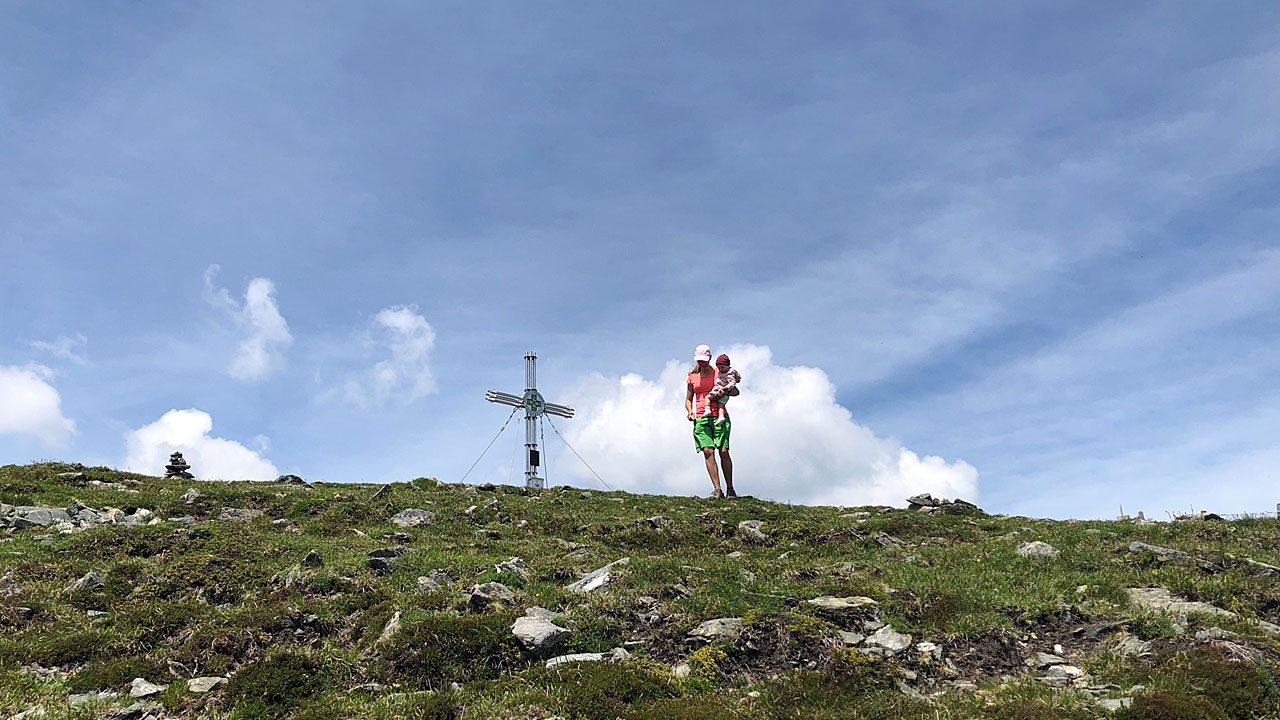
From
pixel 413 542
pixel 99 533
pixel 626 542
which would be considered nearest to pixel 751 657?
pixel 626 542

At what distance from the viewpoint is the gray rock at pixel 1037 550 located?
1712cm

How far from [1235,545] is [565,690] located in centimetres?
1519

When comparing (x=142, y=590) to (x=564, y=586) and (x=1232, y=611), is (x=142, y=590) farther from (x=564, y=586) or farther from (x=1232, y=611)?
(x=1232, y=611)

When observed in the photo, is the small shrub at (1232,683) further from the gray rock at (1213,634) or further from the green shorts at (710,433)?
the green shorts at (710,433)

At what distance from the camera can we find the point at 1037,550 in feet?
57.2

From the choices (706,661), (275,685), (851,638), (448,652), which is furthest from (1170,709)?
(275,685)

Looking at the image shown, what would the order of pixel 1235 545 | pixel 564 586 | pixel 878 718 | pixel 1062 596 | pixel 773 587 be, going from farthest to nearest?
pixel 1235 545
pixel 564 586
pixel 773 587
pixel 1062 596
pixel 878 718

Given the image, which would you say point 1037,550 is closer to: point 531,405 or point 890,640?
point 890,640

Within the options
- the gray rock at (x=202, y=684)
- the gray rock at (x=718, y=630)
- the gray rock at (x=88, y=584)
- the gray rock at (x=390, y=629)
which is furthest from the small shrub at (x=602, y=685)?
the gray rock at (x=88, y=584)

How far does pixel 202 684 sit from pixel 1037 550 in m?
15.4

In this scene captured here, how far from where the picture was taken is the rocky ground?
10.8m

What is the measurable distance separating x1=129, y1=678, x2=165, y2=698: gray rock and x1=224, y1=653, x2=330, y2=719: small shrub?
1.06 m

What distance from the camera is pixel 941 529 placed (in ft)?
72.7

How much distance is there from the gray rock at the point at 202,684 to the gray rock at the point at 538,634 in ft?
13.6
